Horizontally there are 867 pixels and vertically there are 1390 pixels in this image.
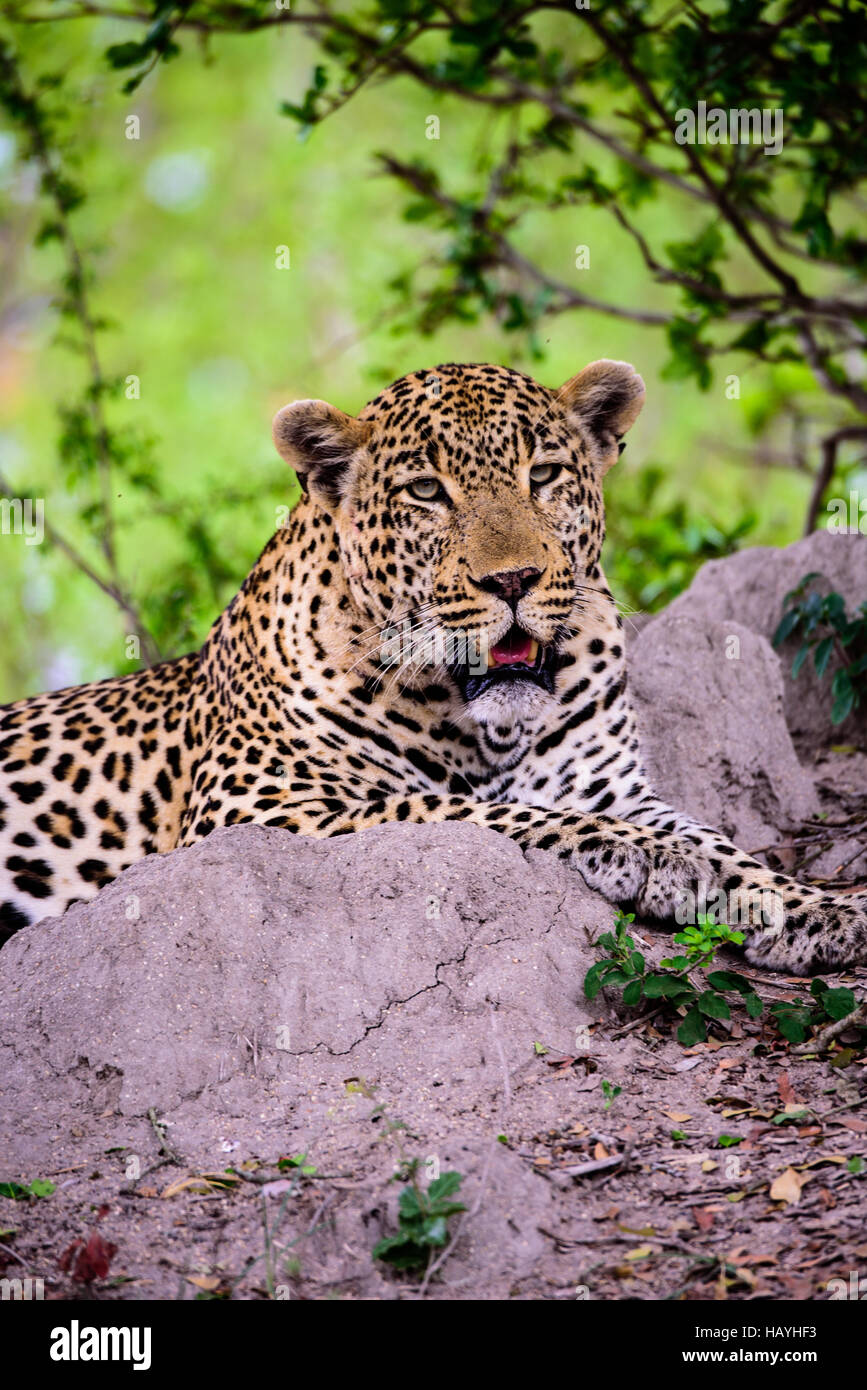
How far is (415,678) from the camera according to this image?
7156 mm

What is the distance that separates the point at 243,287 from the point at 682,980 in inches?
888

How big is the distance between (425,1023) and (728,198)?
7009 mm

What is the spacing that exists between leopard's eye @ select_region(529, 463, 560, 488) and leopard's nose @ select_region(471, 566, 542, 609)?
73 cm

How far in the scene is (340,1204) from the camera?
4609 millimetres

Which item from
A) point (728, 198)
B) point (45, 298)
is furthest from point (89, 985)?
point (45, 298)

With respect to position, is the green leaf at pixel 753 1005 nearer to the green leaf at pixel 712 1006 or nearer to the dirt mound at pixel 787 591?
the green leaf at pixel 712 1006

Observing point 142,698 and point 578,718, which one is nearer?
point 578,718

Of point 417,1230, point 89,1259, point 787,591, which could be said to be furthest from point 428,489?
point 89,1259

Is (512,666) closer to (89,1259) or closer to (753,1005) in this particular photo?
(753,1005)

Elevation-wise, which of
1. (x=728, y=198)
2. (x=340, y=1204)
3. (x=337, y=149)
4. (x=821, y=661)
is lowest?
(x=340, y=1204)

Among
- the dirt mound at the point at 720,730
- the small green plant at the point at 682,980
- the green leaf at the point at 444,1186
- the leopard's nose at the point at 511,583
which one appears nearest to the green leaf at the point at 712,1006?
the small green plant at the point at 682,980

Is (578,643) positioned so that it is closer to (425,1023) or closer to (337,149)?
(425,1023)

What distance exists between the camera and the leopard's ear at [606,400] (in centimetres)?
743

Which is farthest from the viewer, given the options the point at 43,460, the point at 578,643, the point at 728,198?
the point at 43,460
